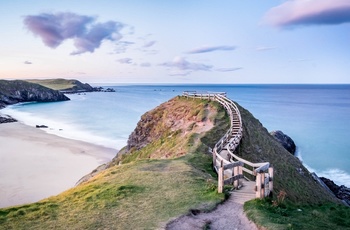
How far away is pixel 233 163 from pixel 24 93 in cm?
17807

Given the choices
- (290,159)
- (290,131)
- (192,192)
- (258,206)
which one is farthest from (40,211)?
(290,131)

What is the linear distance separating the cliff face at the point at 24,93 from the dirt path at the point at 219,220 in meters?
160

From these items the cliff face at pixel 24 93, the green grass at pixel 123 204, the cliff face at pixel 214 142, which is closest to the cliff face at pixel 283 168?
the cliff face at pixel 214 142

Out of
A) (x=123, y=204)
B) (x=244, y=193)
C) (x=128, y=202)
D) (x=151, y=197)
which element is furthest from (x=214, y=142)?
(x=123, y=204)

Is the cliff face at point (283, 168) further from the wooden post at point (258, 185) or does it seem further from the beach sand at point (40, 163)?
the beach sand at point (40, 163)

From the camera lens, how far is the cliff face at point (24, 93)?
524 feet

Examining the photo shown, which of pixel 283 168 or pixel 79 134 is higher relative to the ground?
pixel 283 168

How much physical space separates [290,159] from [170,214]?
1088 inches

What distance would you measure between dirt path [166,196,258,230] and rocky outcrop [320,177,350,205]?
26.6m

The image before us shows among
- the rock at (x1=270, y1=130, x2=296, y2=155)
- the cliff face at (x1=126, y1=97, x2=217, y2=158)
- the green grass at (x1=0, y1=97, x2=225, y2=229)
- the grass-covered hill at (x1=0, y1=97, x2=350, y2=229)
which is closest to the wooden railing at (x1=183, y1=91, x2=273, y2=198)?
the grass-covered hill at (x1=0, y1=97, x2=350, y2=229)

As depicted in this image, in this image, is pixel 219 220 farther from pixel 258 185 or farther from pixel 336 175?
pixel 336 175

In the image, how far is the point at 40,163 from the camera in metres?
43.1

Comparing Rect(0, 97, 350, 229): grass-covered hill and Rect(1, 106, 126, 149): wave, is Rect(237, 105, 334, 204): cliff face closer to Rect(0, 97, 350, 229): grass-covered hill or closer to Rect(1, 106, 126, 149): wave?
Rect(0, 97, 350, 229): grass-covered hill

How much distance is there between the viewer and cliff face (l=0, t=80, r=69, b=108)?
160 meters
